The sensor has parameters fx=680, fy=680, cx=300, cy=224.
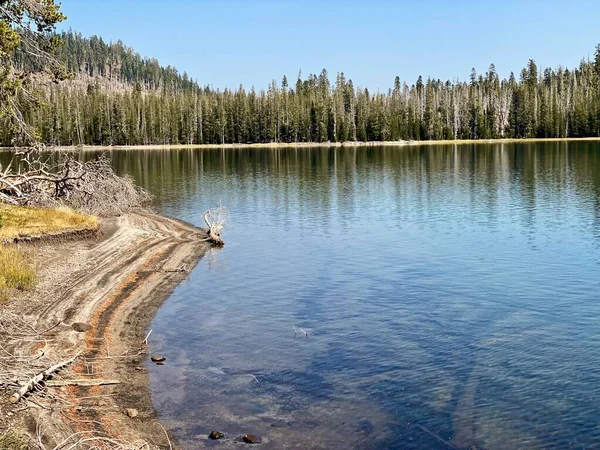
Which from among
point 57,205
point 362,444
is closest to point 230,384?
point 362,444

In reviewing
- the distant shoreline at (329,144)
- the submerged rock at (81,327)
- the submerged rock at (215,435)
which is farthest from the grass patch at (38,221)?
the distant shoreline at (329,144)

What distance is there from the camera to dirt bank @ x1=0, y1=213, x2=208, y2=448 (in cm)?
1559

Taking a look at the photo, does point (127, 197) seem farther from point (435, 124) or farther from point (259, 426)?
point (435, 124)

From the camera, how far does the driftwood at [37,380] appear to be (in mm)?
15406

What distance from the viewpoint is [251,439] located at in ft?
50.7

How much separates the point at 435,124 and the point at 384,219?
153515mm

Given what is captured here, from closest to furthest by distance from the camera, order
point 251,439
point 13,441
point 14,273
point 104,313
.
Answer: point 13,441 → point 251,439 → point 104,313 → point 14,273

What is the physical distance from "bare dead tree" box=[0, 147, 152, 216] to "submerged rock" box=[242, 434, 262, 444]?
24.6 meters

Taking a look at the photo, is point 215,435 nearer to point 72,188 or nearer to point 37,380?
point 37,380

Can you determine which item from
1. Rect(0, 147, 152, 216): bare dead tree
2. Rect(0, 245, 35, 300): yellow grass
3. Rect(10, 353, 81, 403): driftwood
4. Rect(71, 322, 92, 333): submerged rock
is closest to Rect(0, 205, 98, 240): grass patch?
Rect(0, 147, 152, 216): bare dead tree

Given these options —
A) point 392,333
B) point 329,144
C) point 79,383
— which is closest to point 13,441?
point 79,383

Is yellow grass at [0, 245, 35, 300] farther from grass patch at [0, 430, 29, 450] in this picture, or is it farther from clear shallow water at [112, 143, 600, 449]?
grass patch at [0, 430, 29, 450]

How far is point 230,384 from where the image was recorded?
18938mm

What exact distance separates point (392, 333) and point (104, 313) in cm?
1040
